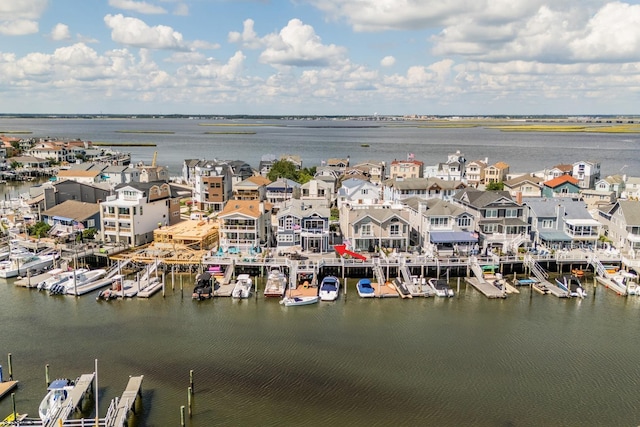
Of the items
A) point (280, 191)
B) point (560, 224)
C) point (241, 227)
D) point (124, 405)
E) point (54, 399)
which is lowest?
point (124, 405)

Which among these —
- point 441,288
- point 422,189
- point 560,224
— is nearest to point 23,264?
point 441,288

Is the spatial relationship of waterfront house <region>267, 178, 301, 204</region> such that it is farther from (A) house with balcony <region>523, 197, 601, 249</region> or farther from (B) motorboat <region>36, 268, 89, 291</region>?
(A) house with balcony <region>523, 197, 601, 249</region>

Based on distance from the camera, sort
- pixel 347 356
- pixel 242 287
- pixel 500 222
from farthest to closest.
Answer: pixel 500 222
pixel 242 287
pixel 347 356

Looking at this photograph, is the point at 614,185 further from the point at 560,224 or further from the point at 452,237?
the point at 452,237

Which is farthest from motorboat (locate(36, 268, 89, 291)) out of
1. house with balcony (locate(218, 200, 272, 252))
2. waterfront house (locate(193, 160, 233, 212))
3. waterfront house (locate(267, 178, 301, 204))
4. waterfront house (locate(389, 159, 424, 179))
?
waterfront house (locate(389, 159, 424, 179))

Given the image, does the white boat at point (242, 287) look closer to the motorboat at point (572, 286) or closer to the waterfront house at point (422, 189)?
the motorboat at point (572, 286)
